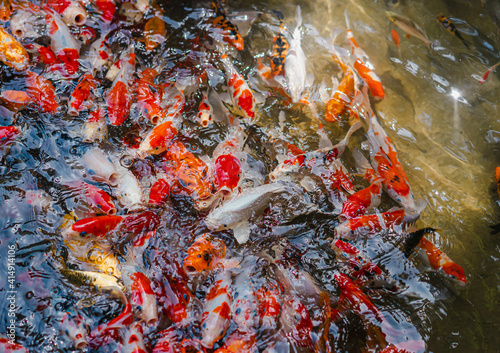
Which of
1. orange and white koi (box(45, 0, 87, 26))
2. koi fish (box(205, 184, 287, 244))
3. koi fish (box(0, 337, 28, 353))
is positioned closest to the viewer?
koi fish (box(0, 337, 28, 353))

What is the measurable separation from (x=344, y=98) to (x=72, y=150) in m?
2.95

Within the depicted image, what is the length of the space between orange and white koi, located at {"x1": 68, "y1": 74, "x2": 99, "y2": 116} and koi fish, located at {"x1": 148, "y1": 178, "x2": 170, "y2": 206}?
123 centimetres

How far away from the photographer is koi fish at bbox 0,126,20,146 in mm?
3070

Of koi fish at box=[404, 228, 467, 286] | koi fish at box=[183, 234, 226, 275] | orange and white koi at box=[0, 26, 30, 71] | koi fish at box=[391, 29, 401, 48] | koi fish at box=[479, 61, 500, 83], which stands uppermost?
koi fish at box=[391, 29, 401, 48]

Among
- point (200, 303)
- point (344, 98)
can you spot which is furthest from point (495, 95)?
point (200, 303)

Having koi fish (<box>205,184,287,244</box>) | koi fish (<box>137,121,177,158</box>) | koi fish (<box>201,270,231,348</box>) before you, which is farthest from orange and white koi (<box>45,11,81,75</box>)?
koi fish (<box>201,270,231,348</box>)

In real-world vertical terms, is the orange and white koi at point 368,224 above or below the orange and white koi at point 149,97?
below

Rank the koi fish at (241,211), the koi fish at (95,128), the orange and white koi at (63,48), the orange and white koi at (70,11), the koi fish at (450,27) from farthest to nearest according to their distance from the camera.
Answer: the koi fish at (450,27) < the orange and white koi at (70,11) < the orange and white koi at (63,48) < the koi fish at (95,128) < the koi fish at (241,211)

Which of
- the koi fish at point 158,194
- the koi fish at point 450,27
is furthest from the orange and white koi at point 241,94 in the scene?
the koi fish at point 450,27

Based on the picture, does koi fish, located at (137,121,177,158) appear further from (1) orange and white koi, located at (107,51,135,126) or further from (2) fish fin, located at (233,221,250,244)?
(2) fish fin, located at (233,221,250,244)

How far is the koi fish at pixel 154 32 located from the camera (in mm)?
3912

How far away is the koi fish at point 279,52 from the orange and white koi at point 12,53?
277cm

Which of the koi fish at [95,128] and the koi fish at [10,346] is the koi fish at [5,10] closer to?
the koi fish at [95,128]

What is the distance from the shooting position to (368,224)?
2.90 m
